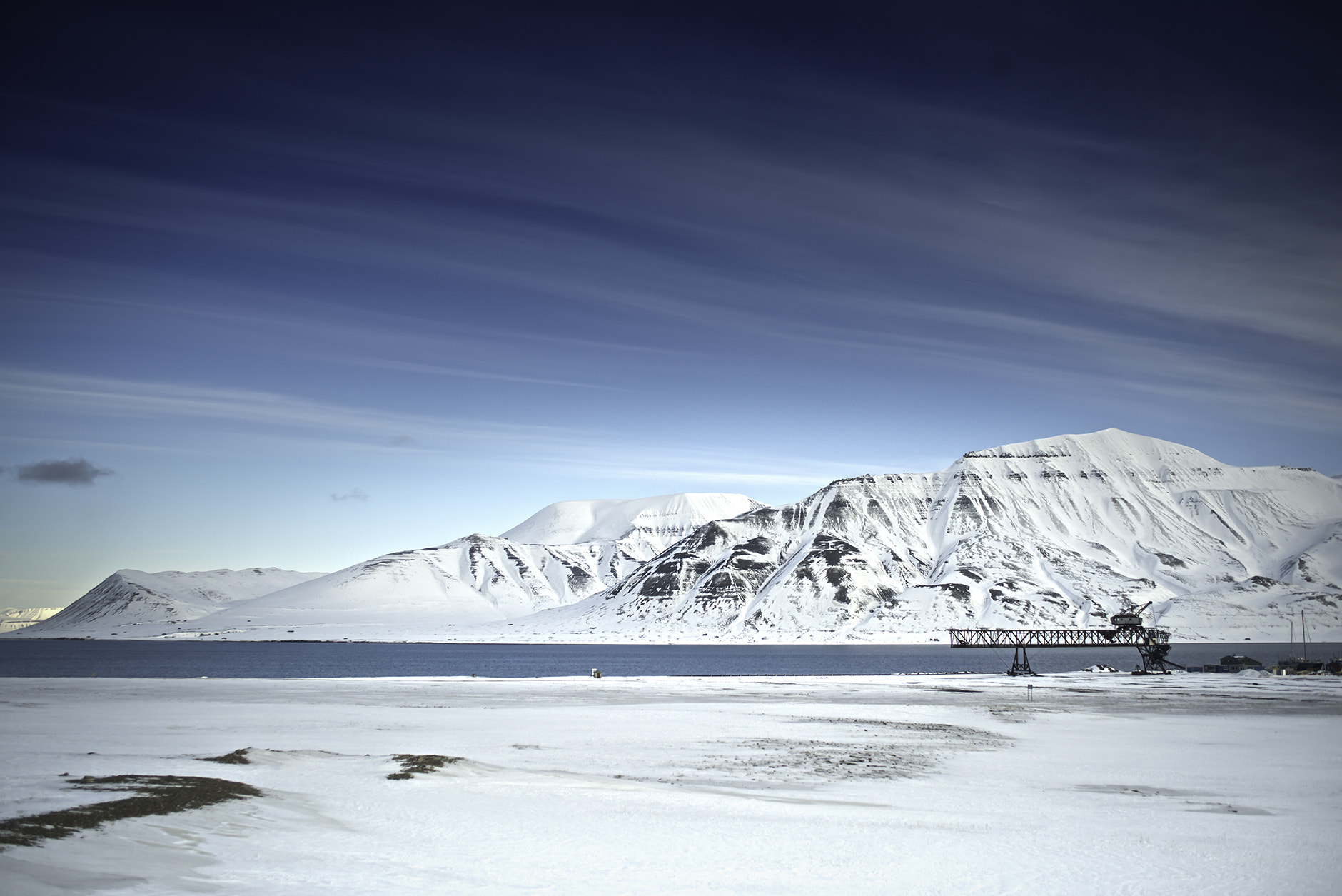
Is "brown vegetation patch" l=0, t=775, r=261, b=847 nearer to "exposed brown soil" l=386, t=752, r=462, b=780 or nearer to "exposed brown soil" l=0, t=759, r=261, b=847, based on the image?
"exposed brown soil" l=0, t=759, r=261, b=847

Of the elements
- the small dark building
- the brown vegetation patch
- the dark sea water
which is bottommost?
the dark sea water

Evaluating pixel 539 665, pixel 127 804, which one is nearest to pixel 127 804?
pixel 127 804

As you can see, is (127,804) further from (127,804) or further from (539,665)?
(539,665)

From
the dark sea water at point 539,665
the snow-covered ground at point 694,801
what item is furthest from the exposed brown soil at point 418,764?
the dark sea water at point 539,665

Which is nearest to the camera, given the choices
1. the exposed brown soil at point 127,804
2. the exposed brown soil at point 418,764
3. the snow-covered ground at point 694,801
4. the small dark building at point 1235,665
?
the snow-covered ground at point 694,801

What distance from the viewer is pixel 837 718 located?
5466 cm

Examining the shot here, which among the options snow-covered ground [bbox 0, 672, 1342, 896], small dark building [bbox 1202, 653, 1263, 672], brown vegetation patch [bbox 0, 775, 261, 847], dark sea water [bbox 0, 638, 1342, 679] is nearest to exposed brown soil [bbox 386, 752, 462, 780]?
snow-covered ground [bbox 0, 672, 1342, 896]

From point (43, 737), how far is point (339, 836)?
989 inches

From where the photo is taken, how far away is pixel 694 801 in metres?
27.5

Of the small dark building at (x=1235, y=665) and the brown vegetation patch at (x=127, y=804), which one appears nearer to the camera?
the brown vegetation patch at (x=127, y=804)

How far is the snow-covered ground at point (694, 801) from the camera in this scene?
62.0 feet

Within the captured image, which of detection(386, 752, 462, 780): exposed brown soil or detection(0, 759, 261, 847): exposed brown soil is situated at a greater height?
detection(0, 759, 261, 847): exposed brown soil

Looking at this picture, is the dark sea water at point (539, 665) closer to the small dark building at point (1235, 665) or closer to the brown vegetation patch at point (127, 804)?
the small dark building at point (1235, 665)

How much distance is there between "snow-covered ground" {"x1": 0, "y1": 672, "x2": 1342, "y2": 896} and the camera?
1889 cm
